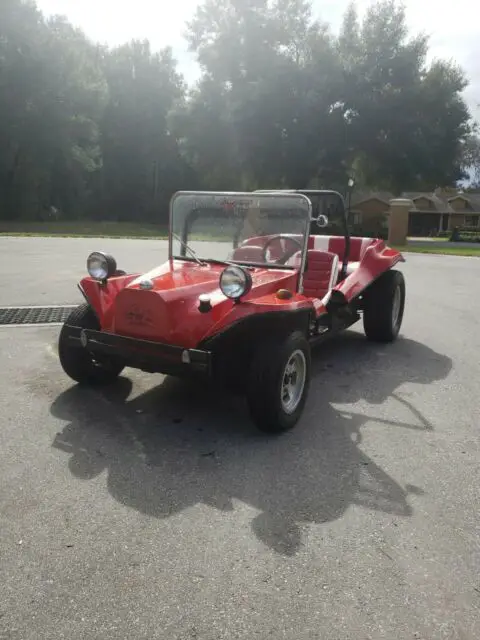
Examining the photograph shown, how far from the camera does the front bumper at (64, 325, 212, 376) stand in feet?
12.1

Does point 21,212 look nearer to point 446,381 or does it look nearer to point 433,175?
point 433,175

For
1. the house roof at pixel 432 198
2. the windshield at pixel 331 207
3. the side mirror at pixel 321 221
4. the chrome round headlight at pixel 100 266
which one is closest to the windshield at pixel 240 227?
the side mirror at pixel 321 221

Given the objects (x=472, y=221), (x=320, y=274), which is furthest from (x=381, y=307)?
(x=472, y=221)

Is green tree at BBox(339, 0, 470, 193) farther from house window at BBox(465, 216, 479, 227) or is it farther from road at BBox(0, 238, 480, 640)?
road at BBox(0, 238, 480, 640)

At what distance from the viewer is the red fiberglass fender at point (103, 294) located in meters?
4.31

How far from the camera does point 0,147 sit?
40500 millimetres

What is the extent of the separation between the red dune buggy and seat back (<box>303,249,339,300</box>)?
0.04 ft

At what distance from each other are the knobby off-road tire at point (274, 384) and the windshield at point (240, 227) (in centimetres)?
98

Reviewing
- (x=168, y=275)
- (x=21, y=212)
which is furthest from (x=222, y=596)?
(x=21, y=212)

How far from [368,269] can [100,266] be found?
298 cm

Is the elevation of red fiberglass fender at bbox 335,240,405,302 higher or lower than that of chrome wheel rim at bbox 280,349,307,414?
higher

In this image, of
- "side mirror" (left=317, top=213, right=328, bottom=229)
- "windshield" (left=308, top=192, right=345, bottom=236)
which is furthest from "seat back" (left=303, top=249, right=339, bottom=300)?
"side mirror" (left=317, top=213, right=328, bottom=229)

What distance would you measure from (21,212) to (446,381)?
41.2 metres

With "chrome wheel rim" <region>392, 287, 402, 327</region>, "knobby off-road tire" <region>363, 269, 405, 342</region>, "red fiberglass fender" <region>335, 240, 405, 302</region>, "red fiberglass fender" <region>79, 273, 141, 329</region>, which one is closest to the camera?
"red fiberglass fender" <region>79, 273, 141, 329</region>
